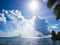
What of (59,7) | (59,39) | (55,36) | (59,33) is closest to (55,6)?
(59,7)

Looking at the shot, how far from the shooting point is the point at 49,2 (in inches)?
605

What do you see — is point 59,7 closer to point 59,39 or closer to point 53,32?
point 53,32

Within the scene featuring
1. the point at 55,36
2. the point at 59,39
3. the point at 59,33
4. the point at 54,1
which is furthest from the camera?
the point at 59,39

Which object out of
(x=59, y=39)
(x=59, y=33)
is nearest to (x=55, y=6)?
(x=59, y=33)

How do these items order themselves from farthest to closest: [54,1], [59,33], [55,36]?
[55,36] < [59,33] < [54,1]

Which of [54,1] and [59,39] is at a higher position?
[59,39]

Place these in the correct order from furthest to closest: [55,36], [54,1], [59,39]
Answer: [59,39]
[55,36]
[54,1]

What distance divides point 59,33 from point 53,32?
5.16 metres

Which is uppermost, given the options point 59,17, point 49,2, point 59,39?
A: point 59,39

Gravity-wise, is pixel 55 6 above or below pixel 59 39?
below

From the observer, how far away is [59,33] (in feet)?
284

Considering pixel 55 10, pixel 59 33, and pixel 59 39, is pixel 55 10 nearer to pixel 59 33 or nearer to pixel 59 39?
pixel 59 33

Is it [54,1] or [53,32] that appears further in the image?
[53,32]

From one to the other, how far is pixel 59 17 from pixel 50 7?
118 cm
